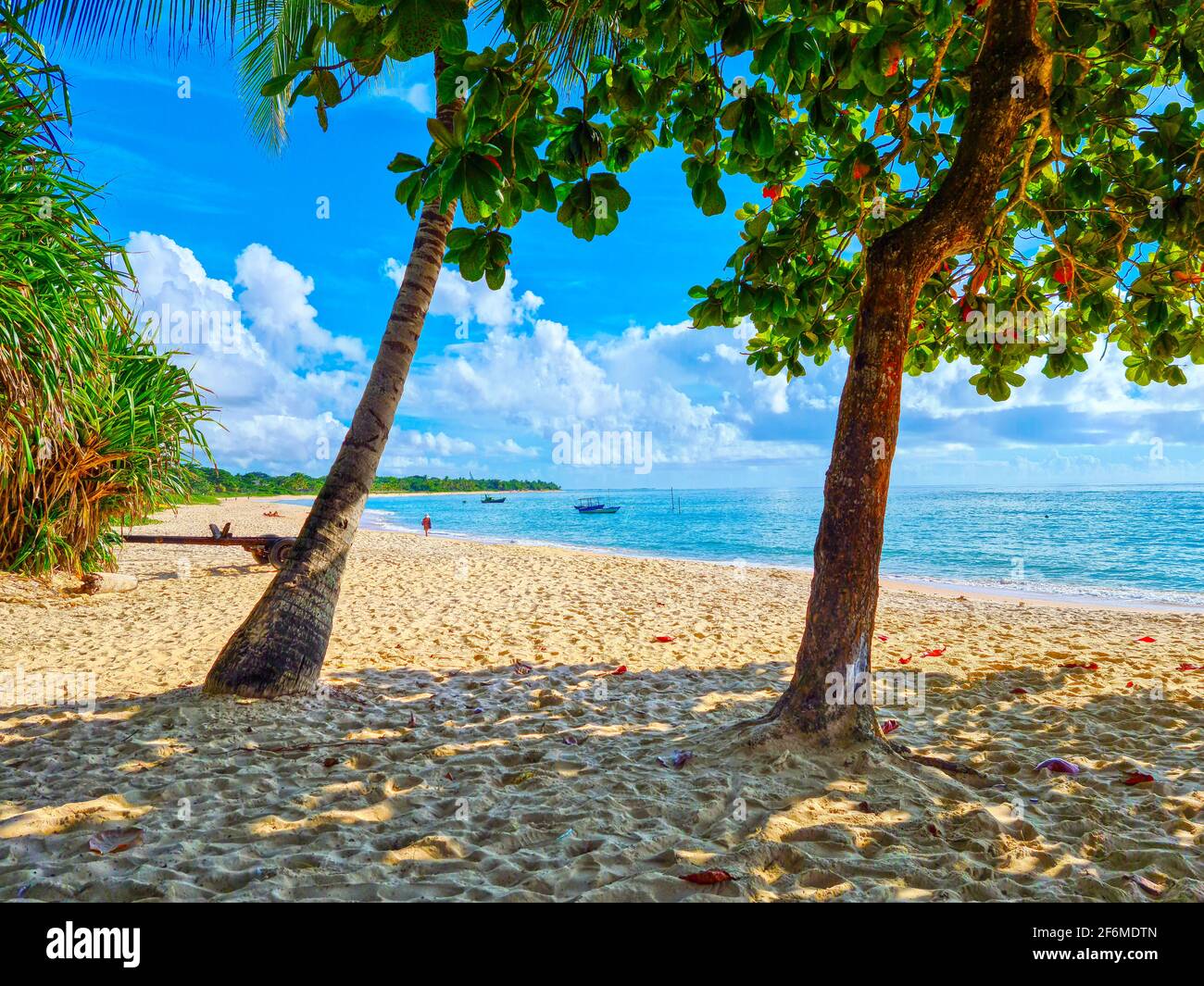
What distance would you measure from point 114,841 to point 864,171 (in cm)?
559

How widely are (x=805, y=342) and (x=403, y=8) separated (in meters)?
4.47

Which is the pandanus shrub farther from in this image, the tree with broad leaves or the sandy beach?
the tree with broad leaves

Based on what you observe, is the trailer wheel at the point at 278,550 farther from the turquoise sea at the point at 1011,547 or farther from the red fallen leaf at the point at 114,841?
the turquoise sea at the point at 1011,547

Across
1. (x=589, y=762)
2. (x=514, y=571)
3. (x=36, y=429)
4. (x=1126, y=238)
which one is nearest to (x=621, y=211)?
(x=589, y=762)

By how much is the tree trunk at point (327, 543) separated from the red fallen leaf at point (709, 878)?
11.8ft

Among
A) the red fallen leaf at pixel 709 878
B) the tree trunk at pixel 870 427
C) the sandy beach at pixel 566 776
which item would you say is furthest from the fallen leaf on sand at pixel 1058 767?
the red fallen leaf at pixel 709 878

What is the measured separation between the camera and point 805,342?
554 centimetres

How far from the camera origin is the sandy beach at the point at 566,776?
101 inches

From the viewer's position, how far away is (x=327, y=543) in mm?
5047

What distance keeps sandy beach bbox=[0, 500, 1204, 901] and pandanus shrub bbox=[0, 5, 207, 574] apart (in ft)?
3.48
